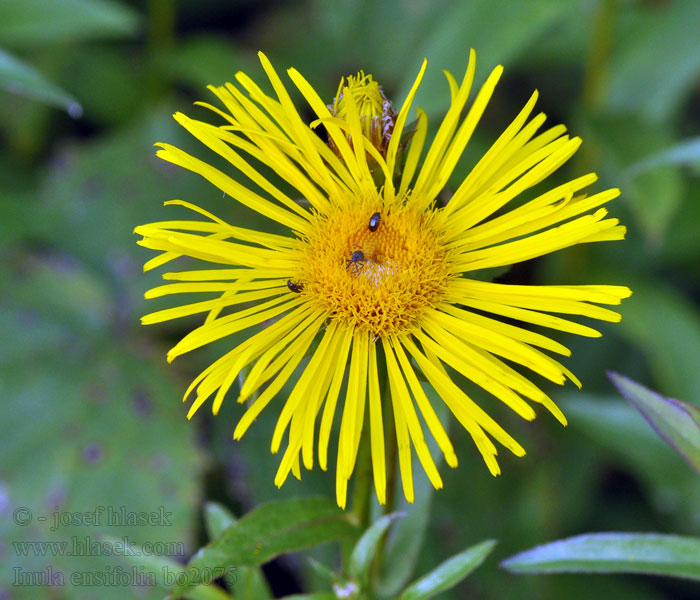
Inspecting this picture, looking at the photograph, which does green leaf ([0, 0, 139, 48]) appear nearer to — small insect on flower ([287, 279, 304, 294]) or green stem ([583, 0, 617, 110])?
small insect on flower ([287, 279, 304, 294])

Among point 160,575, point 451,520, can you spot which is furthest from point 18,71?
point 451,520

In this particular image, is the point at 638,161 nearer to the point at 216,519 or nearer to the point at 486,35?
the point at 486,35

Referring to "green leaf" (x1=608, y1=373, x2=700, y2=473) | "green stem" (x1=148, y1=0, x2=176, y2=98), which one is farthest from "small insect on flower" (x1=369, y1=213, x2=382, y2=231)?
"green stem" (x1=148, y1=0, x2=176, y2=98)

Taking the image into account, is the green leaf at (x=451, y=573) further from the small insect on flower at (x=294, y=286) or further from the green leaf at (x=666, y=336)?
the green leaf at (x=666, y=336)

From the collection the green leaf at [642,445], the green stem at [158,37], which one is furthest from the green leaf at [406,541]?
the green stem at [158,37]

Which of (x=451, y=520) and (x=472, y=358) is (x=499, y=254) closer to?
(x=472, y=358)

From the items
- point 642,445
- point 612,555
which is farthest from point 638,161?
point 612,555
